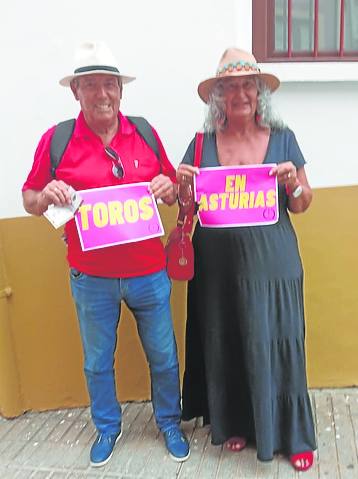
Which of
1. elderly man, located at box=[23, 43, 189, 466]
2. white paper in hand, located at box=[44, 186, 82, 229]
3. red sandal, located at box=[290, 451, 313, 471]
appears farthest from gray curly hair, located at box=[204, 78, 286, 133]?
red sandal, located at box=[290, 451, 313, 471]

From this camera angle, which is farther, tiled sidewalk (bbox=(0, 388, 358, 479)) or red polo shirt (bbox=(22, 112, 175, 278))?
tiled sidewalk (bbox=(0, 388, 358, 479))

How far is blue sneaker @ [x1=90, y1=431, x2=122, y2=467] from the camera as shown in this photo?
2.90m

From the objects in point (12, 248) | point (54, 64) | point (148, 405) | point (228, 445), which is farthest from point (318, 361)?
point (54, 64)

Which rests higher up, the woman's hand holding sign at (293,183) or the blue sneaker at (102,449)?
the woman's hand holding sign at (293,183)

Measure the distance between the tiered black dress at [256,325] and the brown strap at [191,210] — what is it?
32 millimetres

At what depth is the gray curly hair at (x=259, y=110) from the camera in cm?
255

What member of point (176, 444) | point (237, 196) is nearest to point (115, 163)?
point (237, 196)

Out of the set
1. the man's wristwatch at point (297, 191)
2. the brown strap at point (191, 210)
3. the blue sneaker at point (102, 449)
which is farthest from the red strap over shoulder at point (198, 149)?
the blue sneaker at point (102, 449)

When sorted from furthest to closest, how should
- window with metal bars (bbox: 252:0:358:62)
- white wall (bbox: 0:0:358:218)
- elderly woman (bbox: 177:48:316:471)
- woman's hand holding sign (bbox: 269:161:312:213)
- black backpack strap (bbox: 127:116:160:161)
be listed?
window with metal bars (bbox: 252:0:358:62), white wall (bbox: 0:0:358:218), black backpack strap (bbox: 127:116:160:161), elderly woman (bbox: 177:48:316:471), woman's hand holding sign (bbox: 269:161:312:213)

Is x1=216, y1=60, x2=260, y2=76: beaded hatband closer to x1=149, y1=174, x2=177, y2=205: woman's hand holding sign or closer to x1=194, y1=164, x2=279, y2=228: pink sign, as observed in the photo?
x1=194, y1=164, x2=279, y2=228: pink sign

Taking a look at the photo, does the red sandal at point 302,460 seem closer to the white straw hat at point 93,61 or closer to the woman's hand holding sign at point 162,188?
the woman's hand holding sign at point 162,188

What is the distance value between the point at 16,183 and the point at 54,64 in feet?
2.38

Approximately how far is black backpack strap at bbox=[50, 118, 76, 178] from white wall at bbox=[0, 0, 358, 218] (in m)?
0.59

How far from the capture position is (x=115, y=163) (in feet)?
8.48
